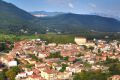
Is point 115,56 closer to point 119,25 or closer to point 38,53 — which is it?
point 38,53

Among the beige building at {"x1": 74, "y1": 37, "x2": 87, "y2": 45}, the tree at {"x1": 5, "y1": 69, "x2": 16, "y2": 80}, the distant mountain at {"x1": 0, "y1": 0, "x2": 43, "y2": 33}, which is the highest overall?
the distant mountain at {"x1": 0, "y1": 0, "x2": 43, "y2": 33}

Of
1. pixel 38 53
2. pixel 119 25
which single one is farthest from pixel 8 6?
pixel 38 53

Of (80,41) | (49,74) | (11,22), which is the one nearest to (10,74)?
(49,74)

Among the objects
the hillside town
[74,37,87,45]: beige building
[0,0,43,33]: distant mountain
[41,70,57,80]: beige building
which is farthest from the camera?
[0,0,43,33]: distant mountain

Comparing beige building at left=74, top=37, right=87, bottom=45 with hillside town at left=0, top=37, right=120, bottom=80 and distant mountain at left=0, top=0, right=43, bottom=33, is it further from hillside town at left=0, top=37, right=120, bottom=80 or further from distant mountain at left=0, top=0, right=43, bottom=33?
distant mountain at left=0, top=0, right=43, bottom=33

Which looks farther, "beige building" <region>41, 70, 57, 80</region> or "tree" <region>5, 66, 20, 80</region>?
"beige building" <region>41, 70, 57, 80</region>

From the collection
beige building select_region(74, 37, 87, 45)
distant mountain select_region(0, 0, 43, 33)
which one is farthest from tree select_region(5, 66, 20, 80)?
distant mountain select_region(0, 0, 43, 33)

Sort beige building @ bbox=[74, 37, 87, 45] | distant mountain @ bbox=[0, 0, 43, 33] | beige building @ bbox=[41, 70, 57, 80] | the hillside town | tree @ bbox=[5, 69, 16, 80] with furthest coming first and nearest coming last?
distant mountain @ bbox=[0, 0, 43, 33], beige building @ bbox=[74, 37, 87, 45], the hillside town, beige building @ bbox=[41, 70, 57, 80], tree @ bbox=[5, 69, 16, 80]

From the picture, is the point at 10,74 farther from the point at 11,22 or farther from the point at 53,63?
the point at 11,22

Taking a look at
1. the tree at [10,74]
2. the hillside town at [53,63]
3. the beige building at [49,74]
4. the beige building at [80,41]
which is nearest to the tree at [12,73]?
the tree at [10,74]

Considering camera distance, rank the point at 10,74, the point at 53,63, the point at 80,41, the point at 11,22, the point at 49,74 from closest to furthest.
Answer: the point at 49,74 → the point at 10,74 → the point at 53,63 → the point at 80,41 → the point at 11,22

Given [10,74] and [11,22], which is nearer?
[10,74]
